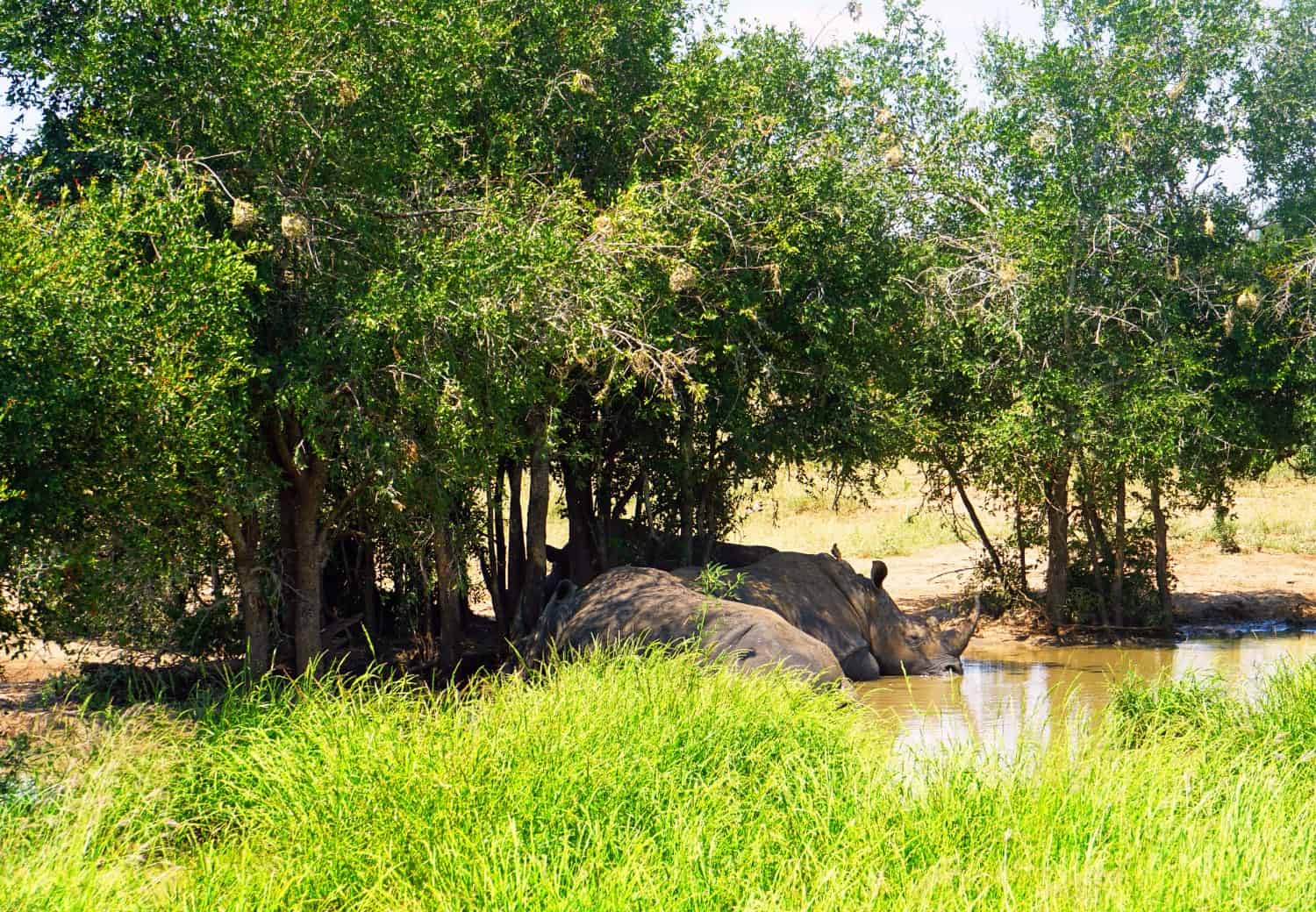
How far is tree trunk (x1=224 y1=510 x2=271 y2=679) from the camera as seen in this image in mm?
12312

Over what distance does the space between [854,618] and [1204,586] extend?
963cm

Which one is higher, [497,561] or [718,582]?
[497,561]

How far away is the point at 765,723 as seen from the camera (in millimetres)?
8609

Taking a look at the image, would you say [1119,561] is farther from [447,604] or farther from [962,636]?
[447,604]

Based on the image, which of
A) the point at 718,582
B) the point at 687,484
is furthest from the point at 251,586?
the point at 687,484

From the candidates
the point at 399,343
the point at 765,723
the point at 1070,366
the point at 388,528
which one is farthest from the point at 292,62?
the point at 1070,366

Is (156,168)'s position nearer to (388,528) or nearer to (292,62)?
(292,62)

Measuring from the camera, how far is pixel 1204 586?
24234mm

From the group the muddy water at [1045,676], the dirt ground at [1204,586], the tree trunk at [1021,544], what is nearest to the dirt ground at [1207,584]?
the dirt ground at [1204,586]

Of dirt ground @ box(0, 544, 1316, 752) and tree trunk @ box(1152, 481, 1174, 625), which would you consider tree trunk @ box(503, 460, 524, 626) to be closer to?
dirt ground @ box(0, 544, 1316, 752)

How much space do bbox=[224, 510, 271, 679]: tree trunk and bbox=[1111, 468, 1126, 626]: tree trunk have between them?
12227 mm

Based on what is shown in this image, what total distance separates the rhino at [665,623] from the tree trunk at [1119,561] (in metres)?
7.49

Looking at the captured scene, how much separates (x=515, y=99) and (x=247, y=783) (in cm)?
963

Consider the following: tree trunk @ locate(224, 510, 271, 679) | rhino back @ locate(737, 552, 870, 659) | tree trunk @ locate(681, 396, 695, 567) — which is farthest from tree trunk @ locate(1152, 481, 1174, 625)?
tree trunk @ locate(224, 510, 271, 679)
